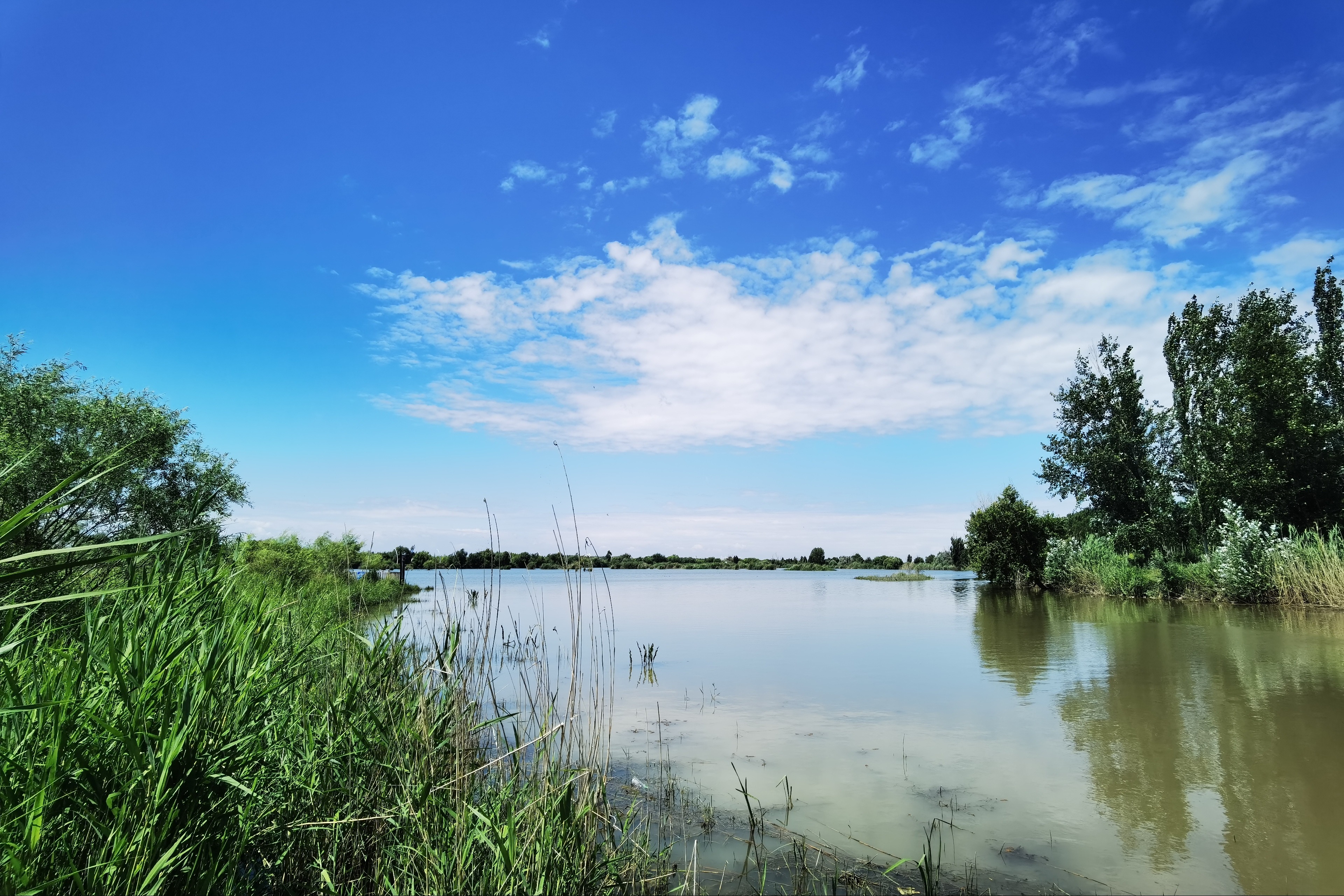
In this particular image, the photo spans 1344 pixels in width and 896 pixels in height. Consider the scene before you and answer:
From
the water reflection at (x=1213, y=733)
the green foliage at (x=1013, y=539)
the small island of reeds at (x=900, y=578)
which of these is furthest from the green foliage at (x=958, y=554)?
the water reflection at (x=1213, y=733)

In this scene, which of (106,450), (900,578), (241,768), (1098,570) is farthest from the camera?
(900,578)

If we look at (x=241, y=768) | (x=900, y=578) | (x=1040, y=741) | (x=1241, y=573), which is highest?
(x=1241, y=573)

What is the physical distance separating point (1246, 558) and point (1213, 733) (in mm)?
17378

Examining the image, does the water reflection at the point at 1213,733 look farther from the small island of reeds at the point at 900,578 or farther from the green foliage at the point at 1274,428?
the small island of reeds at the point at 900,578

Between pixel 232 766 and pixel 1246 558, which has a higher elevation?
pixel 1246 558

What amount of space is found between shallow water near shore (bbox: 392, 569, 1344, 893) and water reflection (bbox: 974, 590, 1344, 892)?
25mm

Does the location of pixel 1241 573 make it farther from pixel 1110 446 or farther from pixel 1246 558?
pixel 1110 446

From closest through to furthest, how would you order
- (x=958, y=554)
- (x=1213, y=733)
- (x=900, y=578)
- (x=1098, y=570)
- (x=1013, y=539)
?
(x=1213, y=733) → (x=1098, y=570) → (x=1013, y=539) → (x=900, y=578) → (x=958, y=554)

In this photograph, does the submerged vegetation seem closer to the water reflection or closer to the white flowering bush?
the white flowering bush

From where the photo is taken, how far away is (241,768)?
3.07m

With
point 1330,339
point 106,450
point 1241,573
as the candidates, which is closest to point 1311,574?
point 1241,573

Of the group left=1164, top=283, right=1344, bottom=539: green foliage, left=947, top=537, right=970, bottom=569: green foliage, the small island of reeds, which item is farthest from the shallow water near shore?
left=947, top=537, right=970, bottom=569: green foliage

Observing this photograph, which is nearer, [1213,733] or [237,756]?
[237,756]

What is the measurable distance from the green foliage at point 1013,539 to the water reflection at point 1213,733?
1628cm
